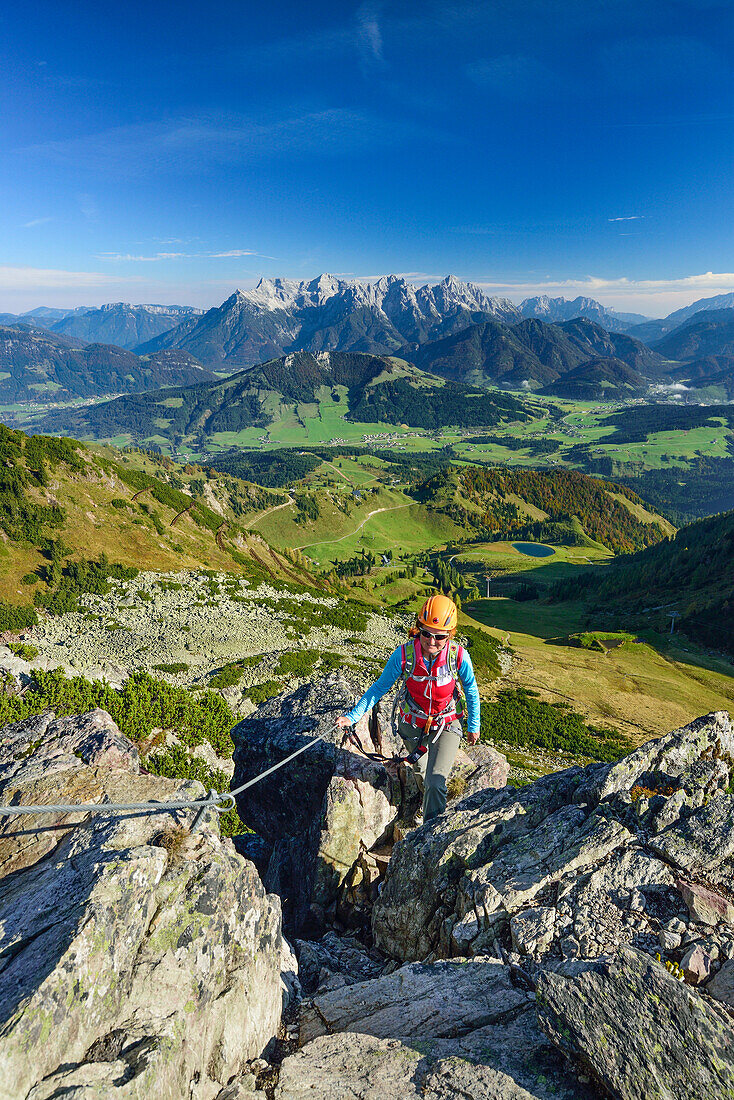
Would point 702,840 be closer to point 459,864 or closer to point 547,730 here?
point 459,864

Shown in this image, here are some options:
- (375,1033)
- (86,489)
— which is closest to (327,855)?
(375,1033)

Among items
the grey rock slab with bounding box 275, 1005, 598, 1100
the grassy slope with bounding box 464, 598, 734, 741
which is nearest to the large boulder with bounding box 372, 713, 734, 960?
the grey rock slab with bounding box 275, 1005, 598, 1100

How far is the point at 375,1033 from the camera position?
25.5 ft

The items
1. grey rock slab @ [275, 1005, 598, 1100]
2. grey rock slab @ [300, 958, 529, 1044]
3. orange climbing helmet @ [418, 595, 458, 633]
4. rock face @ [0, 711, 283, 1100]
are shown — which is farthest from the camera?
orange climbing helmet @ [418, 595, 458, 633]

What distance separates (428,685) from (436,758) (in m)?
2.48

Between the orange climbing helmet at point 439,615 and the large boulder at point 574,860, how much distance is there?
5.16 meters

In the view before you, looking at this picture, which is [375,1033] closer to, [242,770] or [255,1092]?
[255,1092]

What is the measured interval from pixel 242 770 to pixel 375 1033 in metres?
15.8

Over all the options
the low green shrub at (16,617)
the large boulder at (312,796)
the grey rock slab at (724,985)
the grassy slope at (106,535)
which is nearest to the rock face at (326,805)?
the large boulder at (312,796)

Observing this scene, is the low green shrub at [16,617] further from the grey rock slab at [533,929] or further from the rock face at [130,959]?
the grey rock slab at [533,929]

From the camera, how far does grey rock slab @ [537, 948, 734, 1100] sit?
5.46 m

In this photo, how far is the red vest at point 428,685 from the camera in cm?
1223

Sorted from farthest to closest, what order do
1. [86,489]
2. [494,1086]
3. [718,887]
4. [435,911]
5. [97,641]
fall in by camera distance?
[86,489]
[97,641]
[435,911]
[718,887]
[494,1086]

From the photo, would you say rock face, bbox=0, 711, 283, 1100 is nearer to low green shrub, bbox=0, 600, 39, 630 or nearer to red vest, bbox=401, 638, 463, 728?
red vest, bbox=401, 638, 463, 728
